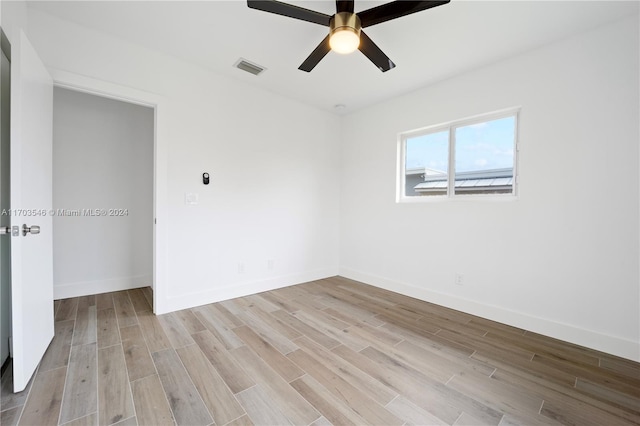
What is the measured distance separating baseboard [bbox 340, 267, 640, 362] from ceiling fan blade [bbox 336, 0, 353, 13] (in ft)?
9.50

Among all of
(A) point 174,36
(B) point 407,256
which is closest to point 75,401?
(A) point 174,36

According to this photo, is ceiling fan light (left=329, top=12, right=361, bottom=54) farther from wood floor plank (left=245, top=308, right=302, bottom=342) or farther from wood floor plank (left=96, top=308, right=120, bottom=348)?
wood floor plank (left=96, top=308, right=120, bottom=348)

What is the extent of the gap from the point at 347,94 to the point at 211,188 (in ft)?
6.90

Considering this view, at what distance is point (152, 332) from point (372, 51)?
2.95 metres

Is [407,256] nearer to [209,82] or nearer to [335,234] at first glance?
[335,234]

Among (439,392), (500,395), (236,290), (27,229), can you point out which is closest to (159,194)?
(27,229)

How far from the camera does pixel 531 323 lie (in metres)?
2.45

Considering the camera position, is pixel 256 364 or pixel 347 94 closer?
pixel 256 364

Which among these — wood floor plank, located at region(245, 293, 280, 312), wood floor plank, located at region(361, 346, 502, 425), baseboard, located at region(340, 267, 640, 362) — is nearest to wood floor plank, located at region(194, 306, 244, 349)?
wood floor plank, located at region(245, 293, 280, 312)

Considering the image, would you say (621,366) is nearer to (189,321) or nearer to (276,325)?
(276,325)

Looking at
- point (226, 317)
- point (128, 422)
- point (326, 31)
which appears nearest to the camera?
point (128, 422)

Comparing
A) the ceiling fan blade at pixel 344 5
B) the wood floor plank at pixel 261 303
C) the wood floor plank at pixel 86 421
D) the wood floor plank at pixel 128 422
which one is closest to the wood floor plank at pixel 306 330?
the wood floor plank at pixel 261 303

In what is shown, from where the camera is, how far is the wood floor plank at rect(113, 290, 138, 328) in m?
2.49

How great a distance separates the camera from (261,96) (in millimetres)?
3387
